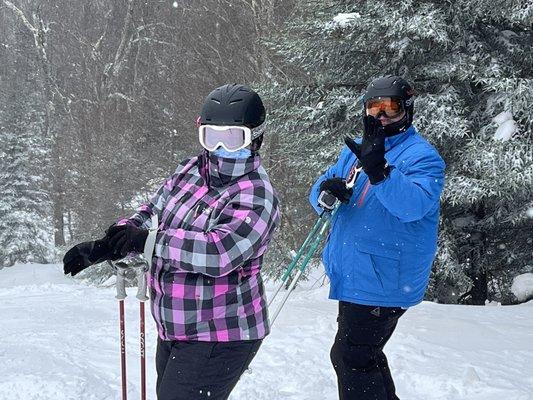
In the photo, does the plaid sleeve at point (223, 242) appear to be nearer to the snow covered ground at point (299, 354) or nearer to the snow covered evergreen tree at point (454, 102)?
the snow covered ground at point (299, 354)

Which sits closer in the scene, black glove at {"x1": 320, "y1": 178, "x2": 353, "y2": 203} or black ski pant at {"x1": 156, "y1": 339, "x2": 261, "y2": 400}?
black ski pant at {"x1": 156, "y1": 339, "x2": 261, "y2": 400}

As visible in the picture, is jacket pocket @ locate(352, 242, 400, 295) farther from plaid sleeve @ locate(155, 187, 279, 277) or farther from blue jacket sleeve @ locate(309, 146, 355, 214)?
plaid sleeve @ locate(155, 187, 279, 277)

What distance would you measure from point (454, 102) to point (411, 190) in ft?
19.1

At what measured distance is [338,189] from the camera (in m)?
2.79

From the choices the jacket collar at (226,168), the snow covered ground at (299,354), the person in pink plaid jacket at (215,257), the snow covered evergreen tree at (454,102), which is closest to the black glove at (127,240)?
the person in pink plaid jacket at (215,257)

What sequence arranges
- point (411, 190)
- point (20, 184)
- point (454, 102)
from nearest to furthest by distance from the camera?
point (411, 190) → point (454, 102) → point (20, 184)

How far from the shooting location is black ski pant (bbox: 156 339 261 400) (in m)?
2.07

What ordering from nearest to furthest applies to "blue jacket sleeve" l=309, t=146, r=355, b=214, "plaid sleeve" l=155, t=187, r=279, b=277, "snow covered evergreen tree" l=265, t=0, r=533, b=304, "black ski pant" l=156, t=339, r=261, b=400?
1. "plaid sleeve" l=155, t=187, r=279, b=277
2. "black ski pant" l=156, t=339, r=261, b=400
3. "blue jacket sleeve" l=309, t=146, r=355, b=214
4. "snow covered evergreen tree" l=265, t=0, r=533, b=304

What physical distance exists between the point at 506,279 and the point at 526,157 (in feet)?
8.01

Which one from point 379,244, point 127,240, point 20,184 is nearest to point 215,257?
point 127,240

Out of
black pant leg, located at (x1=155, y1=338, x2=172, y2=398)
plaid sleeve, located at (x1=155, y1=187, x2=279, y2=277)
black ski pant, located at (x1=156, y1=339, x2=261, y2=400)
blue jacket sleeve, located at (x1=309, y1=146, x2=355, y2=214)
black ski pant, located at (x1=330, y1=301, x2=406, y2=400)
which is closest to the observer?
plaid sleeve, located at (x1=155, y1=187, x2=279, y2=277)

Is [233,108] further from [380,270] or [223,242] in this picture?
[380,270]

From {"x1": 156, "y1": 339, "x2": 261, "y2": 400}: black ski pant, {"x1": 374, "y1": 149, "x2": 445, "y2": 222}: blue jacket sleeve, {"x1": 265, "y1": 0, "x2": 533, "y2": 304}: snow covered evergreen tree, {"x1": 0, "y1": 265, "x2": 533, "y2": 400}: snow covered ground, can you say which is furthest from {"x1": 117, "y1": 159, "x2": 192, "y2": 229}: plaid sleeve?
{"x1": 265, "y1": 0, "x2": 533, "y2": 304}: snow covered evergreen tree

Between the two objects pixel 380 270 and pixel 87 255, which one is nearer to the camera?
pixel 87 255
